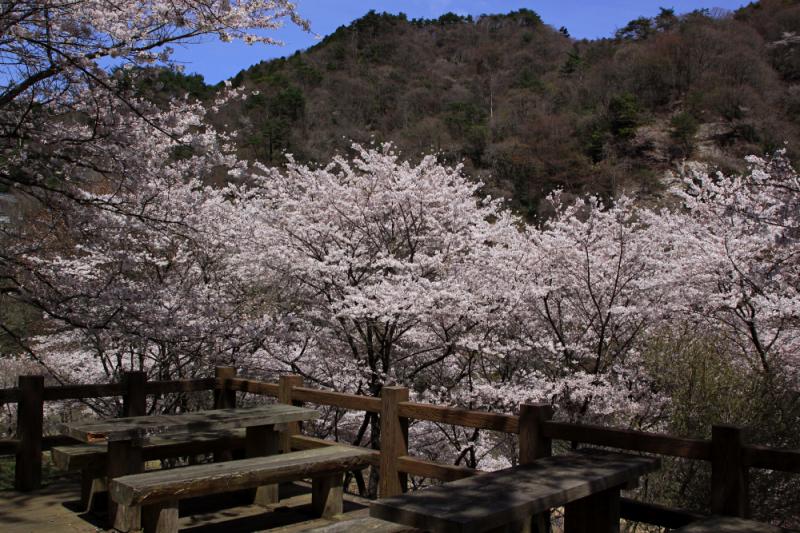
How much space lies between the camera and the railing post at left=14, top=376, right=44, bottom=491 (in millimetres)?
5445

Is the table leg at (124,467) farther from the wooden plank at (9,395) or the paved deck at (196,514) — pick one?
the wooden plank at (9,395)

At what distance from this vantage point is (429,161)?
12359mm

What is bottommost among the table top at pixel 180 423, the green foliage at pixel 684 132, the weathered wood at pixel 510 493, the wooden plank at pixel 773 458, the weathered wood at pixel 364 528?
the weathered wood at pixel 364 528

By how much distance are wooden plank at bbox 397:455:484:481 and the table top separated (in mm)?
983

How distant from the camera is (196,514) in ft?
16.3

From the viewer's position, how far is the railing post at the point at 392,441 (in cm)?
481

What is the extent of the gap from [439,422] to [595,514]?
→ 60.8 inches

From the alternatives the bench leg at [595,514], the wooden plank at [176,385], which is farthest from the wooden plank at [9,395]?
the bench leg at [595,514]

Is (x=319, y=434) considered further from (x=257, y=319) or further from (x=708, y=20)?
(x=708, y=20)

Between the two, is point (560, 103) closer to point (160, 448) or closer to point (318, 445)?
point (318, 445)

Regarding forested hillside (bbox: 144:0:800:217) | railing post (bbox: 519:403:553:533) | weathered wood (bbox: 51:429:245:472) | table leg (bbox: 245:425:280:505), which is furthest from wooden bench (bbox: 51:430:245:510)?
forested hillside (bbox: 144:0:800:217)

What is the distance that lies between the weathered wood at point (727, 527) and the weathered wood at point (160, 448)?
335 centimetres

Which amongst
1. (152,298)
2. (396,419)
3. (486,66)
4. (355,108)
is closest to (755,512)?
(396,419)

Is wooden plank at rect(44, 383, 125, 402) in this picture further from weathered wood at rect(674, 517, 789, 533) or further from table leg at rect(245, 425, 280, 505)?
weathered wood at rect(674, 517, 789, 533)
